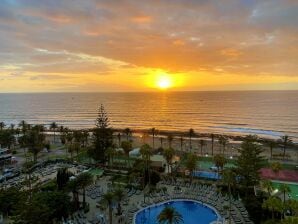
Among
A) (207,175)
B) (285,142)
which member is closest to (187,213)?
(207,175)

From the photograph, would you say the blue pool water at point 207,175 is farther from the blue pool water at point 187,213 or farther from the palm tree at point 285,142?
the palm tree at point 285,142

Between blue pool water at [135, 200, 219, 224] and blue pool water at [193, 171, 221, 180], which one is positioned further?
blue pool water at [193, 171, 221, 180]

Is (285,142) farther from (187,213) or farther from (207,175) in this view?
(187,213)

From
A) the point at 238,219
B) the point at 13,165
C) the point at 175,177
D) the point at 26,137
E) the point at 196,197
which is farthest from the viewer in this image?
the point at 26,137

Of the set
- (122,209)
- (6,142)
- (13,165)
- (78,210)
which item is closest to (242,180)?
(122,209)

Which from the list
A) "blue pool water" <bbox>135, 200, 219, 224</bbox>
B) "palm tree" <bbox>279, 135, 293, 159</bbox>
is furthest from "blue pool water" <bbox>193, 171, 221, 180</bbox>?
"palm tree" <bbox>279, 135, 293, 159</bbox>

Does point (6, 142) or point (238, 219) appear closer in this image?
point (238, 219)

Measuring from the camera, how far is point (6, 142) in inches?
2242

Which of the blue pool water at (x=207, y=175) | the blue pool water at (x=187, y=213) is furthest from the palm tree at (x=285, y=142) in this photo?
the blue pool water at (x=187, y=213)

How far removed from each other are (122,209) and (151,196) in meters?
4.43

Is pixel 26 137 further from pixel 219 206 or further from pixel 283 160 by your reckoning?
pixel 283 160

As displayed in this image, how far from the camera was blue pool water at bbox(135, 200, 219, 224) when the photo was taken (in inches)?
1083

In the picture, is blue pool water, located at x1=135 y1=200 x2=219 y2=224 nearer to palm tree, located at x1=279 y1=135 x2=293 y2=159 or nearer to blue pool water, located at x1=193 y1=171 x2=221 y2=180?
blue pool water, located at x1=193 y1=171 x2=221 y2=180

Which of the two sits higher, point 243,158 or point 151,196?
point 243,158
